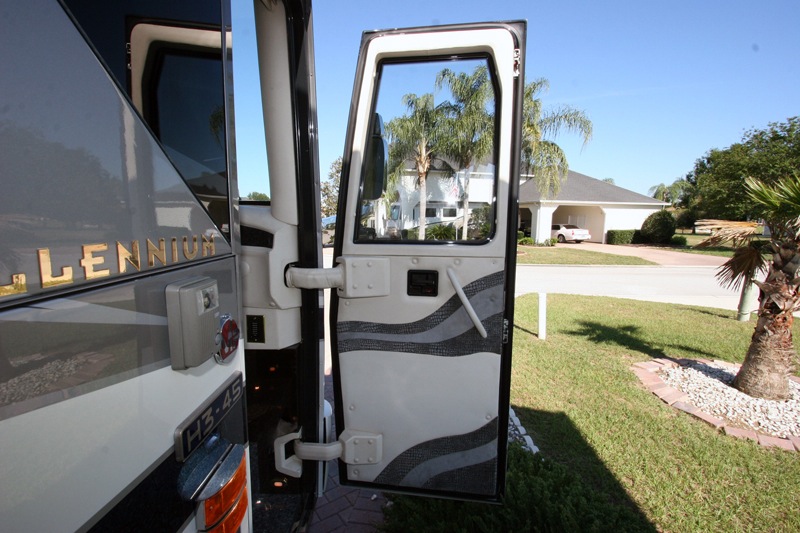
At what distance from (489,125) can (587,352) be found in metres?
4.73

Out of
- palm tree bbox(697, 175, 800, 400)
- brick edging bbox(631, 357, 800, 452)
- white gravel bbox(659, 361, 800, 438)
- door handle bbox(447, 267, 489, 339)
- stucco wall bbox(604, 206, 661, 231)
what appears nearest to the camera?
door handle bbox(447, 267, 489, 339)

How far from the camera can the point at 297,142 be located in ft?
5.76

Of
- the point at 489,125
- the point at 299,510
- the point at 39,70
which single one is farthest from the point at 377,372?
the point at 39,70

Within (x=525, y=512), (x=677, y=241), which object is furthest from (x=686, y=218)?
(x=525, y=512)

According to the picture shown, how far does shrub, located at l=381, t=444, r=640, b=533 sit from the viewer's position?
2.12 meters

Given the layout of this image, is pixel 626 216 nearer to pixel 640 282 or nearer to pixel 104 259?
pixel 640 282

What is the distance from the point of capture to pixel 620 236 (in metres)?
26.6

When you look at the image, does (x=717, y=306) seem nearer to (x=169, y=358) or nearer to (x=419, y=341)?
(x=419, y=341)

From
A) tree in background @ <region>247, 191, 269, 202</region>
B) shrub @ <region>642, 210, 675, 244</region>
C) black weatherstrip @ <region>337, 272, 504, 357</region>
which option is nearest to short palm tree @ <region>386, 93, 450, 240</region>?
black weatherstrip @ <region>337, 272, 504, 357</region>

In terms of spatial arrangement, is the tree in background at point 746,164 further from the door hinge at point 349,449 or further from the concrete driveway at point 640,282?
the door hinge at point 349,449

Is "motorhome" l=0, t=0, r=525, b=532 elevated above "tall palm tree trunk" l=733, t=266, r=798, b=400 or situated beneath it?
elevated above

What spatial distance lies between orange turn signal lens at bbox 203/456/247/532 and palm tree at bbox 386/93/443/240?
115 centimetres

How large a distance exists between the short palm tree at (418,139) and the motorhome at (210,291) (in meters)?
0.05

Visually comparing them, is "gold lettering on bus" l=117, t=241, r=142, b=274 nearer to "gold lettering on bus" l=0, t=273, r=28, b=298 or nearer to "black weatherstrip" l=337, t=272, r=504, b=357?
"gold lettering on bus" l=0, t=273, r=28, b=298
